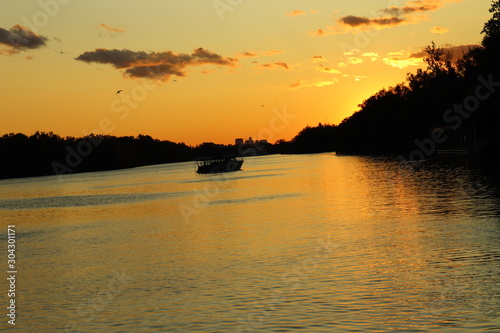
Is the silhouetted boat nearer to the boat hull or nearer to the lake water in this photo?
the boat hull

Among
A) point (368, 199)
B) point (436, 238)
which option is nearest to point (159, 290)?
point (436, 238)

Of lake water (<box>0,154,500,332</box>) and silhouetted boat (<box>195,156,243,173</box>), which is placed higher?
silhouetted boat (<box>195,156,243,173</box>)

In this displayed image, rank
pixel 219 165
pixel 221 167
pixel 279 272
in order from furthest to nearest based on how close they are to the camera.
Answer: pixel 221 167
pixel 219 165
pixel 279 272

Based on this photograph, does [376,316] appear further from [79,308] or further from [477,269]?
[79,308]

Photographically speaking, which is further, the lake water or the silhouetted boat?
the silhouetted boat

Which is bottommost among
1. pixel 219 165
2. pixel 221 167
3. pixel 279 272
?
pixel 279 272

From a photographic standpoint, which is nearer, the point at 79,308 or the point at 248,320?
the point at 248,320

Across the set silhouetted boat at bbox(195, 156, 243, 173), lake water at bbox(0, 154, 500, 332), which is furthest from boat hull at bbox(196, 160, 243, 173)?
lake water at bbox(0, 154, 500, 332)

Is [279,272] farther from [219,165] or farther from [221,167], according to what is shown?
[221,167]

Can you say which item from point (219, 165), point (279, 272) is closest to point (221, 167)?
point (219, 165)

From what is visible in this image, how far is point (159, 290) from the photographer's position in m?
23.2

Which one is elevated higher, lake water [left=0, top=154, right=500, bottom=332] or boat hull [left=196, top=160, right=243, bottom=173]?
boat hull [left=196, top=160, right=243, bottom=173]

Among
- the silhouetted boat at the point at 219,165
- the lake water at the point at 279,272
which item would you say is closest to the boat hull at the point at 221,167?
the silhouetted boat at the point at 219,165

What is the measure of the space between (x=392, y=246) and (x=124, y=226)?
26.6m
